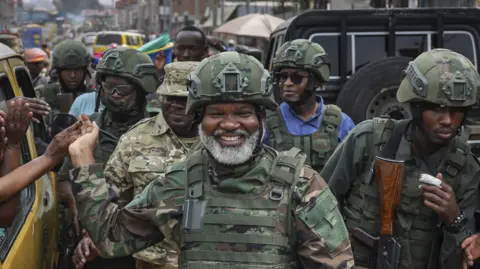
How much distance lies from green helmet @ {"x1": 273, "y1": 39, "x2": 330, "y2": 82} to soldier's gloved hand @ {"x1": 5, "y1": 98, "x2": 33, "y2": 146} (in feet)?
6.95

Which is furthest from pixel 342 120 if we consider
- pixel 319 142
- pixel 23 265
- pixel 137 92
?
pixel 23 265

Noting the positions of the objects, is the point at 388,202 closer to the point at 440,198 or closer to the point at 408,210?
the point at 408,210

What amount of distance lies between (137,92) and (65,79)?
220 cm

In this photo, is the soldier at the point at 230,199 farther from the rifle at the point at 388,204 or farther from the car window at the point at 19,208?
the rifle at the point at 388,204

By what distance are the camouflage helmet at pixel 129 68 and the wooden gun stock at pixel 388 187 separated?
6.42ft

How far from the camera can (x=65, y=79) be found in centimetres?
713

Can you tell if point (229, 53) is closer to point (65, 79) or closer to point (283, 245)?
point (283, 245)

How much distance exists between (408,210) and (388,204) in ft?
0.36

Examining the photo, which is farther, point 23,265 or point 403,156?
point 403,156

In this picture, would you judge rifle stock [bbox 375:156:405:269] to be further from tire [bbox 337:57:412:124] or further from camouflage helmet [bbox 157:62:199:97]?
tire [bbox 337:57:412:124]

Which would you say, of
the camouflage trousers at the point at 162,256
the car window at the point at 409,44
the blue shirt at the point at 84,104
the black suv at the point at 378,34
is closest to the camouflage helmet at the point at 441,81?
the camouflage trousers at the point at 162,256

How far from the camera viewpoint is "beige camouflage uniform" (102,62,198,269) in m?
3.98

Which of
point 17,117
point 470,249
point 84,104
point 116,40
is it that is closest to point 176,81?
point 17,117

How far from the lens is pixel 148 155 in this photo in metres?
4.07
